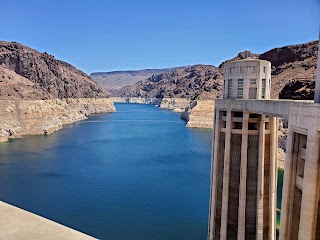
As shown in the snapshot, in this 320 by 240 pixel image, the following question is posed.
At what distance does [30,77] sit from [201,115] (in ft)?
229

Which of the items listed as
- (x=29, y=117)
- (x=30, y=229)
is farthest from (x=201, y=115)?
(x=30, y=229)

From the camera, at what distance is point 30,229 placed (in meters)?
4.27

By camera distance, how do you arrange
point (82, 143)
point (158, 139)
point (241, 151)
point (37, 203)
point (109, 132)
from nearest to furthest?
point (241, 151)
point (37, 203)
point (82, 143)
point (158, 139)
point (109, 132)

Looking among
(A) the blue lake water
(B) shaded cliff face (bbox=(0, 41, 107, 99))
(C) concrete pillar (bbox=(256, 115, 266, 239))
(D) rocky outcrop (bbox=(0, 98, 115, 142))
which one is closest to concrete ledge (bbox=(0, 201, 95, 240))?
(C) concrete pillar (bbox=(256, 115, 266, 239))

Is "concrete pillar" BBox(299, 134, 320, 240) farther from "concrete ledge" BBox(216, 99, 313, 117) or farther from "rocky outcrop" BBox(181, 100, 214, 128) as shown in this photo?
"rocky outcrop" BBox(181, 100, 214, 128)

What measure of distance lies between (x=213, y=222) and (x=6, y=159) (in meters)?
43.8

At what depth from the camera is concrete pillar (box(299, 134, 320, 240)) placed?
331 inches

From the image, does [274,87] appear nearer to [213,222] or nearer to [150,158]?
[150,158]

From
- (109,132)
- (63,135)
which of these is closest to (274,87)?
(109,132)

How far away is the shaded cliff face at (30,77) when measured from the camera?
85.2 metres

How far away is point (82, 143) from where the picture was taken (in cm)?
6938

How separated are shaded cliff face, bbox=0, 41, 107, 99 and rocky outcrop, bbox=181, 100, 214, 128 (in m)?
49.6

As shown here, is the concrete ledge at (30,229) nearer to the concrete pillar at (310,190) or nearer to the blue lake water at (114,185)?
the concrete pillar at (310,190)

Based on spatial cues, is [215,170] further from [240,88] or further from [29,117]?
→ [29,117]
